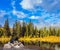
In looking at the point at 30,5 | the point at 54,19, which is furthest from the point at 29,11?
the point at 54,19

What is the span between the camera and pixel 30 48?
6.08 m

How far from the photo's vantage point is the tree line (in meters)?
6.12

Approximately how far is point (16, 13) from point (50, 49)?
1.11 m

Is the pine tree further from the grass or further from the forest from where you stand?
the grass

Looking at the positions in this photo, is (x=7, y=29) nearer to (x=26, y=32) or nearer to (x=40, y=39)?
(x=26, y=32)

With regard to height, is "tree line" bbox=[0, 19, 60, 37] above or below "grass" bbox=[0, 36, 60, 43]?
above

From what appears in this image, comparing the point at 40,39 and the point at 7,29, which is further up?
the point at 7,29

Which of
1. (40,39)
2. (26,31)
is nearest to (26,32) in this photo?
(26,31)

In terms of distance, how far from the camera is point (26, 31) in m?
6.17

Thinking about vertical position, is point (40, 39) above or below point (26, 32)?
below

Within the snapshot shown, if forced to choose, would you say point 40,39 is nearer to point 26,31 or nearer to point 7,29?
point 26,31

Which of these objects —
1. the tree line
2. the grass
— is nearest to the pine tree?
the tree line

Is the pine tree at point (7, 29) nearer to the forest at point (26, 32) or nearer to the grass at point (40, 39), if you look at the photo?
the forest at point (26, 32)

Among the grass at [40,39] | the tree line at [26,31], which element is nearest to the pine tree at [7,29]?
the tree line at [26,31]
